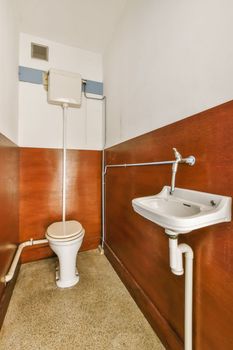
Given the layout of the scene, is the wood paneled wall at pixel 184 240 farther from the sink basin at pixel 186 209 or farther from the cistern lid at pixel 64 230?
the cistern lid at pixel 64 230

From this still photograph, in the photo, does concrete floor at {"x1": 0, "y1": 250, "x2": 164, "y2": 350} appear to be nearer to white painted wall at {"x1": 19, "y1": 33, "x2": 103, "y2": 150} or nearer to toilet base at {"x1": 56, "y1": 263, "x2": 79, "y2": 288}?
toilet base at {"x1": 56, "y1": 263, "x2": 79, "y2": 288}

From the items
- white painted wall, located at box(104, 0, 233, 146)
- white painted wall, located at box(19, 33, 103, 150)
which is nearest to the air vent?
white painted wall, located at box(19, 33, 103, 150)

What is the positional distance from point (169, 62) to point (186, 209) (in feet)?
2.84

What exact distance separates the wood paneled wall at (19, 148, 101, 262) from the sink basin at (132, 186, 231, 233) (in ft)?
4.26

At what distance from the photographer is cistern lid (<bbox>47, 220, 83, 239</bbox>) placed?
152cm

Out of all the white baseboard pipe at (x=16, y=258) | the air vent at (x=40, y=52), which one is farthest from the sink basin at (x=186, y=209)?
the air vent at (x=40, y=52)

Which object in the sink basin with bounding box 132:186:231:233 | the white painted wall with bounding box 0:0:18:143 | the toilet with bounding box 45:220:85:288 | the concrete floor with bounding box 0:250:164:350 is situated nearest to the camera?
the sink basin with bounding box 132:186:231:233

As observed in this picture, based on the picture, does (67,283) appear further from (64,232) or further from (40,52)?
(40,52)

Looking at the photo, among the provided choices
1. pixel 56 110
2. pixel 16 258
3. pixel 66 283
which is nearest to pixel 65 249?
pixel 66 283

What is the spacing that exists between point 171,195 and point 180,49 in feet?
2.65

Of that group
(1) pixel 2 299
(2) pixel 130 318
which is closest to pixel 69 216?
(1) pixel 2 299

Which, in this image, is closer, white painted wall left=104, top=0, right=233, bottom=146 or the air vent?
white painted wall left=104, top=0, right=233, bottom=146

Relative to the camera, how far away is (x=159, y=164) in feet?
3.66

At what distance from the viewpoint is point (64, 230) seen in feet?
5.34
